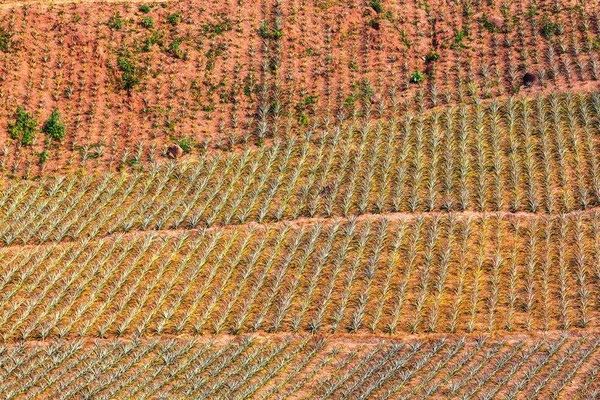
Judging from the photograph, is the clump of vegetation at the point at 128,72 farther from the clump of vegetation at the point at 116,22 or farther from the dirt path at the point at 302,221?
the dirt path at the point at 302,221

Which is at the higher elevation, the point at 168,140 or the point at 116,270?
the point at 168,140

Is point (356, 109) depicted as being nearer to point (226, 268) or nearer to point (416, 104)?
point (416, 104)

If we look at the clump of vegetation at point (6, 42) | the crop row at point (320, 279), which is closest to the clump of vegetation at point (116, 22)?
the clump of vegetation at point (6, 42)

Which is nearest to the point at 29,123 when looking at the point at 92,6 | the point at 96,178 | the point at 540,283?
the point at 96,178

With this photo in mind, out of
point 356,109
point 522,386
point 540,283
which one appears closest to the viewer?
point 522,386

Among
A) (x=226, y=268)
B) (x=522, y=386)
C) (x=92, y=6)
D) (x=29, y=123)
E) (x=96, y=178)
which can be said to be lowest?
(x=522, y=386)

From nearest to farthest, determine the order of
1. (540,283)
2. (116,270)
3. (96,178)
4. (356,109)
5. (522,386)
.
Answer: (522,386) < (540,283) < (116,270) < (96,178) < (356,109)

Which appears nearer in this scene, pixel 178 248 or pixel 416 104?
pixel 178 248
